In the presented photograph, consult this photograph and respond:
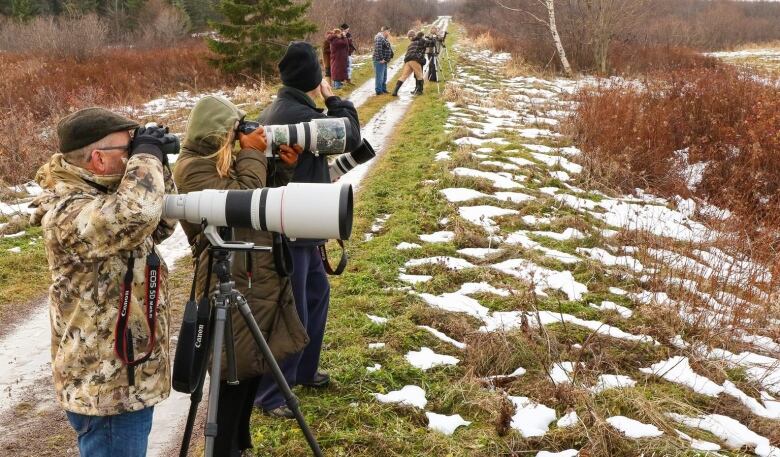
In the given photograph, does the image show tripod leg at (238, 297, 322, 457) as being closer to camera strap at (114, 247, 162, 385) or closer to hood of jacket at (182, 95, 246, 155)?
camera strap at (114, 247, 162, 385)

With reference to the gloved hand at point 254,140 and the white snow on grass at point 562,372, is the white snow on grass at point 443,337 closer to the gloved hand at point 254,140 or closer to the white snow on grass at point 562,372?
the white snow on grass at point 562,372

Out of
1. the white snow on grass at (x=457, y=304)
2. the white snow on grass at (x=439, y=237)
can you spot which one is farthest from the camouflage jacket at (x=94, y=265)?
the white snow on grass at (x=439, y=237)

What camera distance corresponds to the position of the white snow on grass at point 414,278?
4902mm

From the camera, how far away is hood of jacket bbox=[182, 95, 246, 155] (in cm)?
235

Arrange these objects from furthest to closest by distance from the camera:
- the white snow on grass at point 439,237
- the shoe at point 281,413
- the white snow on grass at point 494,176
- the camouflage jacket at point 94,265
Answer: the white snow on grass at point 494,176 < the white snow on grass at point 439,237 < the shoe at point 281,413 < the camouflage jacket at point 94,265

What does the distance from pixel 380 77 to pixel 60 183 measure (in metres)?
13.3

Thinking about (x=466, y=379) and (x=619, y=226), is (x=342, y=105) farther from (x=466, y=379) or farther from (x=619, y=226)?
(x=619, y=226)

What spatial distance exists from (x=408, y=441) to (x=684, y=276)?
2.96 meters

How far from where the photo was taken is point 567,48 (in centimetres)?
1873

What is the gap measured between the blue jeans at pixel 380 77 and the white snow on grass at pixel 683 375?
12.0 meters

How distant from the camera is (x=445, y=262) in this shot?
5145mm

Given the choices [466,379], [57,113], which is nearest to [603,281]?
[466,379]

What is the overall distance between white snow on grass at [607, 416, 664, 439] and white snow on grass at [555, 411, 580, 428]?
0.56 ft

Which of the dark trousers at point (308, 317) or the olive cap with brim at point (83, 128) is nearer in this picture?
the olive cap with brim at point (83, 128)
